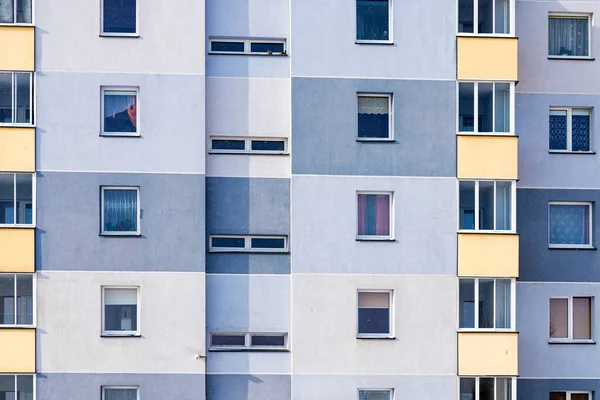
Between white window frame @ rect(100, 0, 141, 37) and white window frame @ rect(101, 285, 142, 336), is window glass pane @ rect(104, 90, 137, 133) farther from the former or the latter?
white window frame @ rect(101, 285, 142, 336)

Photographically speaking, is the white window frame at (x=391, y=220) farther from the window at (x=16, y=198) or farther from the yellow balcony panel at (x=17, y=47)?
the yellow balcony panel at (x=17, y=47)

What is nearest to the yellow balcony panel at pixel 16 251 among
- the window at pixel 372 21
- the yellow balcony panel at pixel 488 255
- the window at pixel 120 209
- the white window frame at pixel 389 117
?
the window at pixel 120 209

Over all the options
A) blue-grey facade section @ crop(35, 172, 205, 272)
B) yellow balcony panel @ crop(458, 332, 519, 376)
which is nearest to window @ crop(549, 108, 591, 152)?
yellow balcony panel @ crop(458, 332, 519, 376)

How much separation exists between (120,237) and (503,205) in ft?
28.3

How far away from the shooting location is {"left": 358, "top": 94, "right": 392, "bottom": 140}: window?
17953mm

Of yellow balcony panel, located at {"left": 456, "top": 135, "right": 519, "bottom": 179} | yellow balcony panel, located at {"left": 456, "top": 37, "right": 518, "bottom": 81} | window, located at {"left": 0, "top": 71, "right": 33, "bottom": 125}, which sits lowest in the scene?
yellow balcony panel, located at {"left": 456, "top": 135, "right": 519, "bottom": 179}

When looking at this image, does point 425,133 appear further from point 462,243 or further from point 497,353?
point 497,353

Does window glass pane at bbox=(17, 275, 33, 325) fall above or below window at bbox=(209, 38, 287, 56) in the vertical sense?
below

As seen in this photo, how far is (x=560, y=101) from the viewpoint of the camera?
18688 millimetres

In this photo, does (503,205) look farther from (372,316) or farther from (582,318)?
(372,316)

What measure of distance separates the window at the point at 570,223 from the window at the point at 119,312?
32.5ft

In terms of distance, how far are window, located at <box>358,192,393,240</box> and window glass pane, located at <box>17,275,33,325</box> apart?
Answer: 7420 millimetres

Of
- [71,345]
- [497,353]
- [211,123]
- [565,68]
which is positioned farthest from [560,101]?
[71,345]

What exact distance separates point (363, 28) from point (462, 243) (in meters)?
5.40
